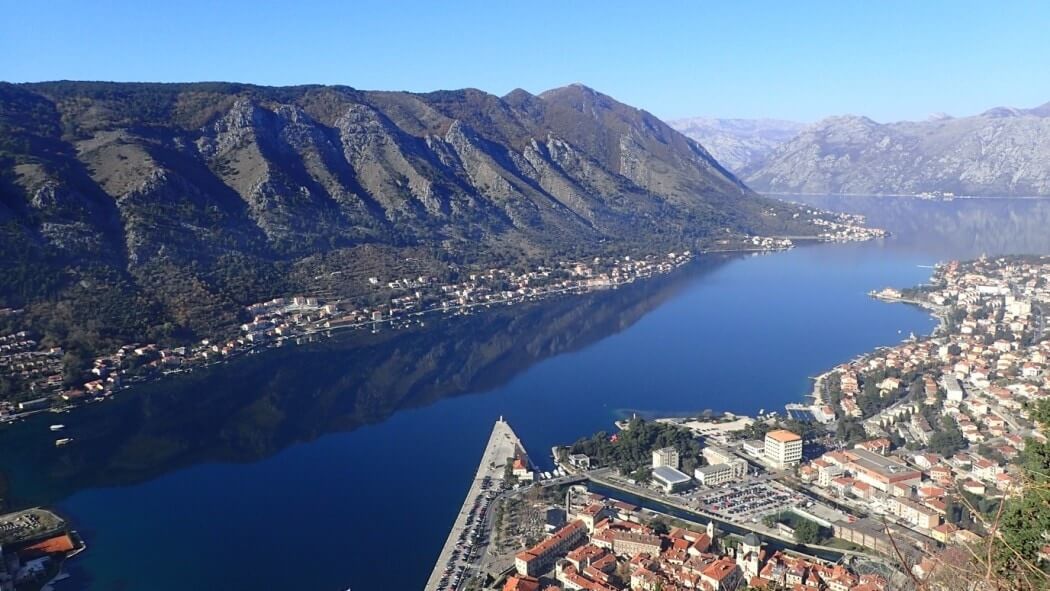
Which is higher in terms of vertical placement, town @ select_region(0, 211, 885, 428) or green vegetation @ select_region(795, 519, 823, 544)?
town @ select_region(0, 211, 885, 428)

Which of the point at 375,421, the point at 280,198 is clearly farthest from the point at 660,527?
the point at 280,198

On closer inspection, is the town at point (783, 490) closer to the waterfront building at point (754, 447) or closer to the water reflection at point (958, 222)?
the waterfront building at point (754, 447)

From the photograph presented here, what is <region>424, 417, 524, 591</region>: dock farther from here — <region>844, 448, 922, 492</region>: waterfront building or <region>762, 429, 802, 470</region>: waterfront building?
<region>844, 448, 922, 492</region>: waterfront building

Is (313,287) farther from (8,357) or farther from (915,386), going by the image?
(915,386)

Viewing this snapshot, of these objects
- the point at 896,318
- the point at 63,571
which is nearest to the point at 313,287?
the point at 63,571

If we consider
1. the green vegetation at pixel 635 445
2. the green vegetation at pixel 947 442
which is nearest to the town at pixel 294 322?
the green vegetation at pixel 635 445

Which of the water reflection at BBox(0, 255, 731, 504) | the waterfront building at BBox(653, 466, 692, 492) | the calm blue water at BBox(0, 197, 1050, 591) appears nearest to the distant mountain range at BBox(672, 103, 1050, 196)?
the calm blue water at BBox(0, 197, 1050, 591)
